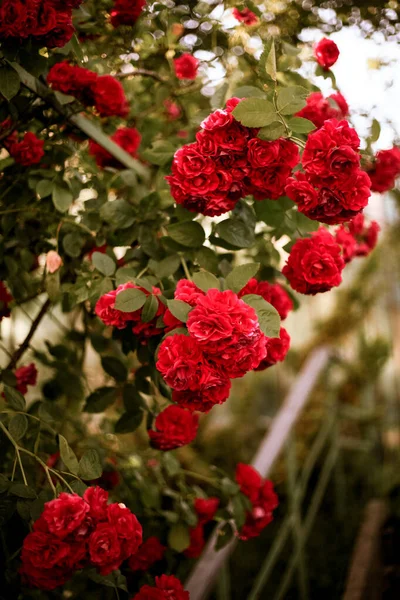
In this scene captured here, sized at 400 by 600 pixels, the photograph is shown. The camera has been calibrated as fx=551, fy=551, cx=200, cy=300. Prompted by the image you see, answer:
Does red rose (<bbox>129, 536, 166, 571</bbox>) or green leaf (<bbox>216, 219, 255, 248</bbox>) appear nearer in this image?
green leaf (<bbox>216, 219, 255, 248</bbox>)

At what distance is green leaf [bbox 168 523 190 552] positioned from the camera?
1461 mm

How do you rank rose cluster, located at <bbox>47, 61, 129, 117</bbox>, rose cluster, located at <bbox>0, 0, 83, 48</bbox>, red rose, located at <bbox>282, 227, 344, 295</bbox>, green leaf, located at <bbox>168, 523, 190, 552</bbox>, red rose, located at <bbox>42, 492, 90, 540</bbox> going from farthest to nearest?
green leaf, located at <bbox>168, 523, 190, 552</bbox>, rose cluster, located at <bbox>47, 61, 129, 117</bbox>, red rose, located at <bbox>282, 227, 344, 295</bbox>, rose cluster, located at <bbox>0, 0, 83, 48</bbox>, red rose, located at <bbox>42, 492, 90, 540</bbox>

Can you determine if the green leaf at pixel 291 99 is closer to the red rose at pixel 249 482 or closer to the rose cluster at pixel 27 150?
the rose cluster at pixel 27 150

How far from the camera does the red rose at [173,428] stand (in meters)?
1.29

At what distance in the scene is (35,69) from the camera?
3.66ft

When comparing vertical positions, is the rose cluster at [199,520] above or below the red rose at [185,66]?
below

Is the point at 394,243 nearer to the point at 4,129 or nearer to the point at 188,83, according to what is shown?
the point at 188,83

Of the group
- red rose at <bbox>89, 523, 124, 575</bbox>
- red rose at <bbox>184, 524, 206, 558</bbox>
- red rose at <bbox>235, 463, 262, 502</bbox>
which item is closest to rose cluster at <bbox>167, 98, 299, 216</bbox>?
red rose at <bbox>89, 523, 124, 575</bbox>

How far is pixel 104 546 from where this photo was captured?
0.90 metres

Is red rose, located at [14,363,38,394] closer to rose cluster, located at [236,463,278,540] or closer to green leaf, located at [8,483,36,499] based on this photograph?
green leaf, located at [8,483,36,499]

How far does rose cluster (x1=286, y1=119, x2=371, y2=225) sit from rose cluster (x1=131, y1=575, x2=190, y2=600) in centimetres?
78

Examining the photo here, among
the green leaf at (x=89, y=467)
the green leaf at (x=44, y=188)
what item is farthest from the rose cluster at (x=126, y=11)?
the green leaf at (x=89, y=467)

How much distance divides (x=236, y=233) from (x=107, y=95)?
0.47 meters

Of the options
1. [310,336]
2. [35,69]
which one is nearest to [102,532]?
[35,69]
